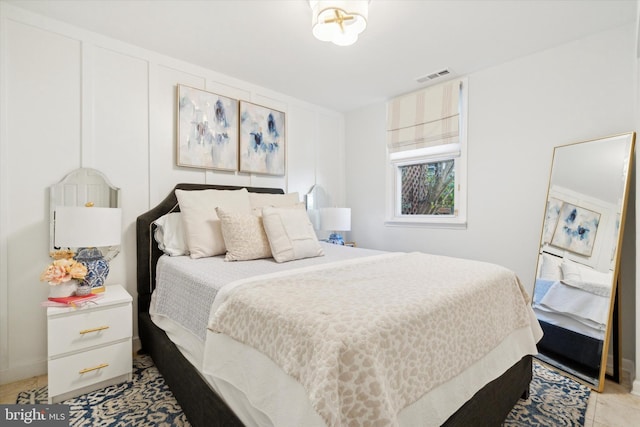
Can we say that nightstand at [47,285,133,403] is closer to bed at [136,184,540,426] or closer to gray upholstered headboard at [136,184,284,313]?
bed at [136,184,540,426]

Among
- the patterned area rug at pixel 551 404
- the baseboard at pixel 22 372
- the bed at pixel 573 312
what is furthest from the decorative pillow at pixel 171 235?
the bed at pixel 573 312

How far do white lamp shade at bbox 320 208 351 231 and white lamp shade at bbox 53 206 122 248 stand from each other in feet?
7.05

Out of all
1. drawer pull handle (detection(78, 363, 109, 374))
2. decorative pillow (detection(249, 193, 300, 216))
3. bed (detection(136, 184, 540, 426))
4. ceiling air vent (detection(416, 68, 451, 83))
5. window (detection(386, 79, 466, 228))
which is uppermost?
ceiling air vent (detection(416, 68, 451, 83))

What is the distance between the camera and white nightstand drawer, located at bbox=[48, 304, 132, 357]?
67.7 inches

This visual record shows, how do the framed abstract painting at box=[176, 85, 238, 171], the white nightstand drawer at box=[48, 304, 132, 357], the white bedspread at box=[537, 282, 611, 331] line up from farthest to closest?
the framed abstract painting at box=[176, 85, 238, 171] → the white bedspread at box=[537, 282, 611, 331] → the white nightstand drawer at box=[48, 304, 132, 357]

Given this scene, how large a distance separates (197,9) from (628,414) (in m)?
3.63

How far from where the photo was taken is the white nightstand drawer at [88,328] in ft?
5.64

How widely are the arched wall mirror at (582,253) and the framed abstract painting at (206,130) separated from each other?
2.90 meters

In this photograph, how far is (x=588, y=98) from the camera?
2338 millimetres

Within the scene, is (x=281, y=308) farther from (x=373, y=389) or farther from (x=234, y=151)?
(x=234, y=151)

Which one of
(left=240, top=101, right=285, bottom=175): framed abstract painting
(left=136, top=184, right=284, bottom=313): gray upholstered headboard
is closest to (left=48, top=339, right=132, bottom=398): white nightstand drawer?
(left=136, top=184, right=284, bottom=313): gray upholstered headboard

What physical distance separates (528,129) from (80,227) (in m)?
3.51

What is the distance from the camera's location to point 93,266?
78.5 inches

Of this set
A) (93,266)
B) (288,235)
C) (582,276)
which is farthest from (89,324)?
(582,276)
